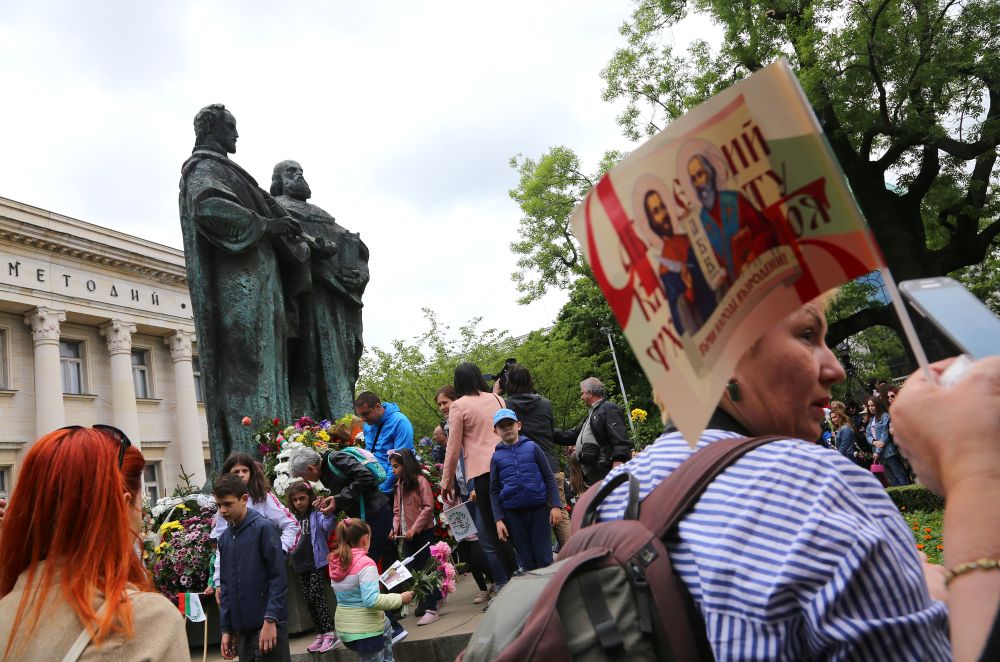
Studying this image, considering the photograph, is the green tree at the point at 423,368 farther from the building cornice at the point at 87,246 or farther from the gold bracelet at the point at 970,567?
the gold bracelet at the point at 970,567

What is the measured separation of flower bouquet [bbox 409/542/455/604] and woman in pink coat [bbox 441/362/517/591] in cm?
32

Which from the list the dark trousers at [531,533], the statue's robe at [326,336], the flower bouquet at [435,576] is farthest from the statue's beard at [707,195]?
the statue's robe at [326,336]

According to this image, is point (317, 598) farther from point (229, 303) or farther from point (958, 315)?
point (958, 315)

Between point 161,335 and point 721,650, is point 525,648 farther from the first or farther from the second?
point 161,335

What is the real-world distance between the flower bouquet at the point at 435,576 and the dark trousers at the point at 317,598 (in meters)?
0.60

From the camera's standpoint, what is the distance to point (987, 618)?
3.16ft

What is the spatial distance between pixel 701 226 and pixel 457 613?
5445mm

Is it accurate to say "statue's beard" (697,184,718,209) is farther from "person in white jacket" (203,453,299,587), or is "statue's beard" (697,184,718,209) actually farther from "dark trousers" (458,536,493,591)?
"dark trousers" (458,536,493,591)

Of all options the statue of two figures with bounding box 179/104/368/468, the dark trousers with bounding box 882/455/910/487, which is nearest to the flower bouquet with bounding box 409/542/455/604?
the statue of two figures with bounding box 179/104/368/468

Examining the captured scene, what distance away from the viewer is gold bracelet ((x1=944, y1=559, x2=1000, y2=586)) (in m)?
0.99

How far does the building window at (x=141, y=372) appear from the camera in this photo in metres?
35.1

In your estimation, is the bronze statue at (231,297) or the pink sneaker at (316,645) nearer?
the pink sneaker at (316,645)

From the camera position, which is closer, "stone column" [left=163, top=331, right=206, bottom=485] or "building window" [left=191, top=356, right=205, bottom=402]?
"stone column" [left=163, top=331, right=206, bottom=485]

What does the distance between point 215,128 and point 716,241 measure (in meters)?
7.58
